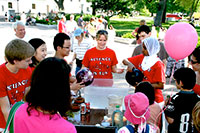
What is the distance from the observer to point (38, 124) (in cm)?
151

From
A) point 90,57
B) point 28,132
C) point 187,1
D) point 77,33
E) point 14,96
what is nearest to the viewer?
point 28,132

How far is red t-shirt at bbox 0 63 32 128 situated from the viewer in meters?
2.48

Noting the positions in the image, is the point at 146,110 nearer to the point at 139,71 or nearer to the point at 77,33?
the point at 139,71

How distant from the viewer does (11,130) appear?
1604 millimetres

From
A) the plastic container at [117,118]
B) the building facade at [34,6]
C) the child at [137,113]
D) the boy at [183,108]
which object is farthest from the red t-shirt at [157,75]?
the building facade at [34,6]

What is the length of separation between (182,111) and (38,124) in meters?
1.79

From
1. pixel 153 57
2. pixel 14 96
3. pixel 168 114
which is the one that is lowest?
pixel 168 114

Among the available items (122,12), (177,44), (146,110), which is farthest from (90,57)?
(122,12)

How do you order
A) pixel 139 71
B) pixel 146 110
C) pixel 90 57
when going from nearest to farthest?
1. pixel 146 110
2. pixel 139 71
3. pixel 90 57

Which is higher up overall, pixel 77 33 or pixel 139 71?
pixel 77 33

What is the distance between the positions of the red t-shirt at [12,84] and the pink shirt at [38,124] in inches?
40.8

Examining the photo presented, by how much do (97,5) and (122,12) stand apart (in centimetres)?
368

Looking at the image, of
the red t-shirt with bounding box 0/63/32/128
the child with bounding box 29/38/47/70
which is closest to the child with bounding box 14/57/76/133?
the red t-shirt with bounding box 0/63/32/128

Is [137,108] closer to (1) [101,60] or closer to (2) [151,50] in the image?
(2) [151,50]
